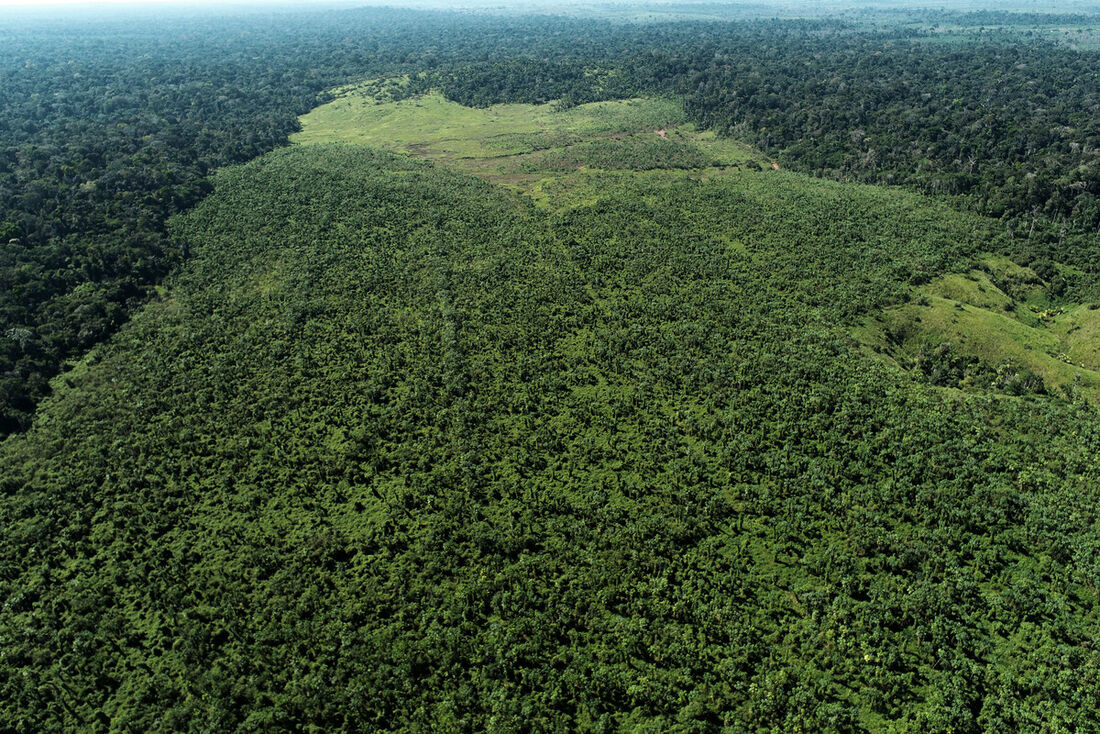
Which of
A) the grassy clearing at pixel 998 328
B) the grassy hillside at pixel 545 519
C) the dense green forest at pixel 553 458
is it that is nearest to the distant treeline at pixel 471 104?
the dense green forest at pixel 553 458

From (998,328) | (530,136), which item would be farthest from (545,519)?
(530,136)

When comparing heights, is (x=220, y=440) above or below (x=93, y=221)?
below

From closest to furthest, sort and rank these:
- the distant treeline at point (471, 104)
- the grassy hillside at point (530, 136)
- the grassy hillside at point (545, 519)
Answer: the grassy hillside at point (545, 519) → the distant treeline at point (471, 104) → the grassy hillside at point (530, 136)

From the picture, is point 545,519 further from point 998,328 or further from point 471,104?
point 471,104

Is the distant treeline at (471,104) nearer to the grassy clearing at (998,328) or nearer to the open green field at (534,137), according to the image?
the open green field at (534,137)

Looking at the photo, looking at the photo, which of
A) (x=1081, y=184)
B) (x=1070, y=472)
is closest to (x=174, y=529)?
(x=1070, y=472)

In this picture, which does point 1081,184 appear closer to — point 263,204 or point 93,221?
point 263,204
